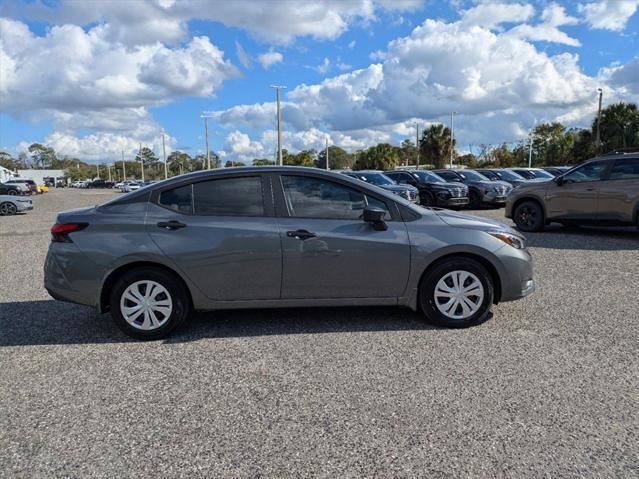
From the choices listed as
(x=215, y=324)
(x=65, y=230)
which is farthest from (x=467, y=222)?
(x=65, y=230)

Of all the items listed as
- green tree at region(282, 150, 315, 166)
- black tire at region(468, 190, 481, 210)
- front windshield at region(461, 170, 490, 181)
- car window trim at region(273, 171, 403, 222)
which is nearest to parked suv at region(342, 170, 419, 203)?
black tire at region(468, 190, 481, 210)

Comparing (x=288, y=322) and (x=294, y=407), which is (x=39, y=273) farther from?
(x=294, y=407)

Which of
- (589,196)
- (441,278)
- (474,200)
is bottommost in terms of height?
(441,278)

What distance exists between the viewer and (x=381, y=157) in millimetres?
72250

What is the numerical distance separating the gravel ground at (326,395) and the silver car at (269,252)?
338 mm

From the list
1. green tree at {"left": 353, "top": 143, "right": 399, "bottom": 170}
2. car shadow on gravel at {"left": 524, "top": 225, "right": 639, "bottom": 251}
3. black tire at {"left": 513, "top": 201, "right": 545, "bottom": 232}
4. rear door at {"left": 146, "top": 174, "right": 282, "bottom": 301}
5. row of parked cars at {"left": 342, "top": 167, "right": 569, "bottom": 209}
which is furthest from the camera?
green tree at {"left": 353, "top": 143, "right": 399, "bottom": 170}

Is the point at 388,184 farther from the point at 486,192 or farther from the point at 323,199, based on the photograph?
the point at 323,199

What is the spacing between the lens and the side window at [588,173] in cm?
1015

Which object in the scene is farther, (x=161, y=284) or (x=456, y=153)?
(x=456, y=153)

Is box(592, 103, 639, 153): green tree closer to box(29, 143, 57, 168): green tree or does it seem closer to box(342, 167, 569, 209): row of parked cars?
box(342, 167, 569, 209): row of parked cars

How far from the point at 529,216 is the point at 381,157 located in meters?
62.0

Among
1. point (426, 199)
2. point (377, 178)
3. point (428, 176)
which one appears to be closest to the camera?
point (377, 178)

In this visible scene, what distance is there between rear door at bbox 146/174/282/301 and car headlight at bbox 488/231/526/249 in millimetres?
2089

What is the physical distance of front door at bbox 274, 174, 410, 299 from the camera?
174 inches
